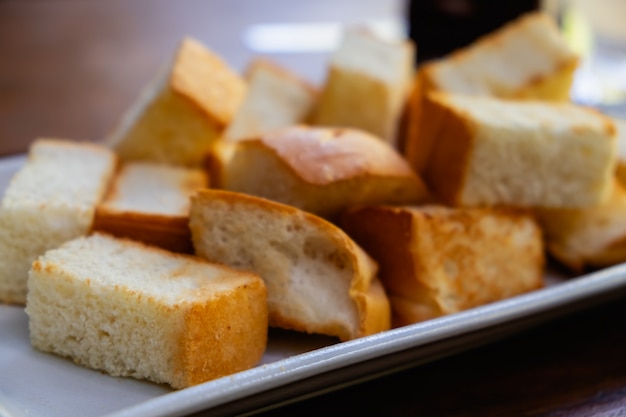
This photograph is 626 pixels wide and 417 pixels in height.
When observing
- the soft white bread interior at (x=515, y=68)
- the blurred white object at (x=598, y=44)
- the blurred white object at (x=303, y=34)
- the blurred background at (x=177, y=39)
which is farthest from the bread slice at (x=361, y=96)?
the blurred white object at (x=303, y=34)

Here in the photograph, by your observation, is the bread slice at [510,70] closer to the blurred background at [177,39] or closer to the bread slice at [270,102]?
the bread slice at [270,102]

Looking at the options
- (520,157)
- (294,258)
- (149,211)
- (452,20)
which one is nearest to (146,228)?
(149,211)

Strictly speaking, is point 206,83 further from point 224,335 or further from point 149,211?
point 224,335

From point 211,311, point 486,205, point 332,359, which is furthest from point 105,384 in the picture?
point 486,205

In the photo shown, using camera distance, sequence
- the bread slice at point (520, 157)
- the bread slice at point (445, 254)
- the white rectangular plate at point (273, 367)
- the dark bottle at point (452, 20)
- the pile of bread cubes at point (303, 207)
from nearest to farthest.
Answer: the white rectangular plate at point (273, 367) < the pile of bread cubes at point (303, 207) < the bread slice at point (445, 254) < the bread slice at point (520, 157) < the dark bottle at point (452, 20)

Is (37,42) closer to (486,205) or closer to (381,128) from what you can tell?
(381,128)

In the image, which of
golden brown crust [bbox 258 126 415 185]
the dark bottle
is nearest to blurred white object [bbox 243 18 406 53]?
the dark bottle

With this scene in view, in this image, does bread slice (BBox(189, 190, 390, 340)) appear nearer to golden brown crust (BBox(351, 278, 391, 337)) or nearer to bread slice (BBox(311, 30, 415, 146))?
golden brown crust (BBox(351, 278, 391, 337))
